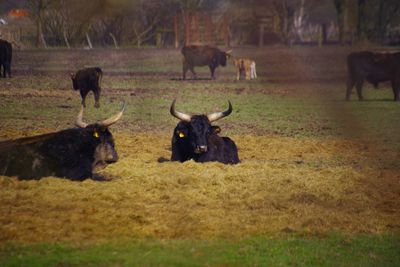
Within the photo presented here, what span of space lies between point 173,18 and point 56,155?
79.4 feet

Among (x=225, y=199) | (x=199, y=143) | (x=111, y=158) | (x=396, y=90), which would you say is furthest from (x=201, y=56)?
(x=225, y=199)

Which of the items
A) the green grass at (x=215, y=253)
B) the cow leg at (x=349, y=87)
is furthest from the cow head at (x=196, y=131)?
the cow leg at (x=349, y=87)

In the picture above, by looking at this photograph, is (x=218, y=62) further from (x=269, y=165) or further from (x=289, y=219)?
(x=289, y=219)

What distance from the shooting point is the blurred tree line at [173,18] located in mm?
17859

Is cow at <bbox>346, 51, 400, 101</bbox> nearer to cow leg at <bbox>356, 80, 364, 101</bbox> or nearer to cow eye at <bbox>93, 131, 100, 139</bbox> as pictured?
cow leg at <bbox>356, 80, 364, 101</bbox>

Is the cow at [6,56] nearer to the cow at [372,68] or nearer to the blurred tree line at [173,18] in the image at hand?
the blurred tree line at [173,18]

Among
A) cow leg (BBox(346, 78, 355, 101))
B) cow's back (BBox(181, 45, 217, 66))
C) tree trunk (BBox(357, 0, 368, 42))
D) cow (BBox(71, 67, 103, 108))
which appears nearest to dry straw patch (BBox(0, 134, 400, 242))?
cow (BBox(71, 67, 103, 108))

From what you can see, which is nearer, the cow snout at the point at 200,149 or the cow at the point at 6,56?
the cow snout at the point at 200,149

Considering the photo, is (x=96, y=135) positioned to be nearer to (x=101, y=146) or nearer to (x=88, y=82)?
(x=101, y=146)

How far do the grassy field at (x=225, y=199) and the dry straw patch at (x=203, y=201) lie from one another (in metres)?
0.01

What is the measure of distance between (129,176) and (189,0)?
26.1 m

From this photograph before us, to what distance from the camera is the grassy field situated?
20.7ft

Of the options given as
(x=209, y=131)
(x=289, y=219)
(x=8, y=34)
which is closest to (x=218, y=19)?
(x=8, y=34)

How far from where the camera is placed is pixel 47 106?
1711 centimetres
